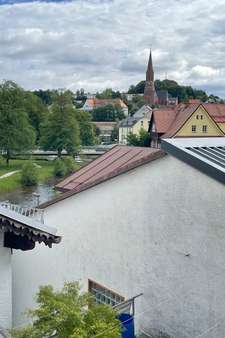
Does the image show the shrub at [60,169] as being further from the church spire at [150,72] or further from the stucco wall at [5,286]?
the church spire at [150,72]

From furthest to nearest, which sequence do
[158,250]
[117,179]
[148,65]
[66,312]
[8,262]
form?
[148,65], [117,179], [158,250], [8,262], [66,312]

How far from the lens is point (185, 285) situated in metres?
7.00

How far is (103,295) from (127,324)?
1325 millimetres

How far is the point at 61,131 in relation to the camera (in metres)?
62.4

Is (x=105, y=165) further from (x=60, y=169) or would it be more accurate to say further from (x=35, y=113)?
(x=35, y=113)

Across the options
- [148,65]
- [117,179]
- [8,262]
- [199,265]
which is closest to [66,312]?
[8,262]

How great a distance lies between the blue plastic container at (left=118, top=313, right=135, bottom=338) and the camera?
7237 mm

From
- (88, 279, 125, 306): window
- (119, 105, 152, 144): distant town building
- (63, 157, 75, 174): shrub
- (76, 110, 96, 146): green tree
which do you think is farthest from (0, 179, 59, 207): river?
(119, 105, 152, 144): distant town building

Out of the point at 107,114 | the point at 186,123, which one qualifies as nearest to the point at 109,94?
the point at 107,114

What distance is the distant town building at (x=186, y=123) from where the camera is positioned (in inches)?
1869

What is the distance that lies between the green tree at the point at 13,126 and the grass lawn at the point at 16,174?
6.01ft

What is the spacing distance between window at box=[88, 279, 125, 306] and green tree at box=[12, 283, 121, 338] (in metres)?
2.84

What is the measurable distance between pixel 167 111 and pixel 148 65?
338ft

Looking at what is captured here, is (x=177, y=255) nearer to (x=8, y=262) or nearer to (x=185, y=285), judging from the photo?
(x=185, y=285)
